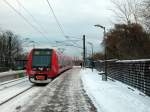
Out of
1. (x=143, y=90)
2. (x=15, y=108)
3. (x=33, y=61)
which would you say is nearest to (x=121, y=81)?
(x=33, y=61)

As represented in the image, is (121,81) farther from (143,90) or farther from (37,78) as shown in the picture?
(143,90)

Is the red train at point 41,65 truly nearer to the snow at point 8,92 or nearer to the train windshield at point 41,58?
the train windshield at point 41,58

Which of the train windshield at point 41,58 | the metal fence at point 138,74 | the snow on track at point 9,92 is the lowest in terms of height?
the snow on track at point 9,92

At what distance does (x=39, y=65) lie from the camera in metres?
30.5

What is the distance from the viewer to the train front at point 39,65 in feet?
97.8

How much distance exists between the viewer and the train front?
2982cm

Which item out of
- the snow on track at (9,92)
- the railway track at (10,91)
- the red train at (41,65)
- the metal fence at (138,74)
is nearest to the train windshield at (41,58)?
the red train at (41,65)

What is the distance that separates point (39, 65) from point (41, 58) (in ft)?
2.46

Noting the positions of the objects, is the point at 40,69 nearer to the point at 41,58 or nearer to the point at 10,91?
the point at 41,58

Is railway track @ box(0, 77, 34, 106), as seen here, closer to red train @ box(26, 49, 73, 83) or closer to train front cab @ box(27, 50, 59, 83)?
train front cab @ box(27, 50, 59, 83)

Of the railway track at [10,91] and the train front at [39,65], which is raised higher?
the train front at [39,65]

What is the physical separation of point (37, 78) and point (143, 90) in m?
11.9

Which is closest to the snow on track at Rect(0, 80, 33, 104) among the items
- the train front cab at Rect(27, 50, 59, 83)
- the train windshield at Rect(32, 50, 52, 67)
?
the train front cab at Rect(27, 50, 59, 83)

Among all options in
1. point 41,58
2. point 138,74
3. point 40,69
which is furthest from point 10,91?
point 41,58
